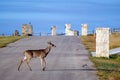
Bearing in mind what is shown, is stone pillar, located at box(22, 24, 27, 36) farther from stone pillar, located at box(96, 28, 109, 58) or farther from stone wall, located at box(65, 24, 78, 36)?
stone pillar, located at box(96, 28, 109, 58)

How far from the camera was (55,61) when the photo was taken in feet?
98.0

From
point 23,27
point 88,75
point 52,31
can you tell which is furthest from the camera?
point 52,31

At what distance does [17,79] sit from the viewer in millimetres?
20688

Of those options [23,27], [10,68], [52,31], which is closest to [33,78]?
[10,68]

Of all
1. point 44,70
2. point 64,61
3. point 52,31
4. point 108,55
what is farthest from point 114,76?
point 52,31

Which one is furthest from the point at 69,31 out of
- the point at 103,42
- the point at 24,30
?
the point at 103,42

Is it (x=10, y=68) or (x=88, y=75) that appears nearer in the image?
(x=88, y=75)

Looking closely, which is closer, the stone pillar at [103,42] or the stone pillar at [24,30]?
the stone pillar at [103,42]

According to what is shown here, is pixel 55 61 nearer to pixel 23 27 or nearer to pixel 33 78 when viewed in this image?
pixel 33 78

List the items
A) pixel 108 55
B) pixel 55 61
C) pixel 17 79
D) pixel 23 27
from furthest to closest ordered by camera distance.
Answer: pixel 23 27 → pixel 108 55 → pixel 55 61 → pixel 17 79

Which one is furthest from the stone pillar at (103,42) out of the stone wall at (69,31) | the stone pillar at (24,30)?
the stone wall at (69,31)

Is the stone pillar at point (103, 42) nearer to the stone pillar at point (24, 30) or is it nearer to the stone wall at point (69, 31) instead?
the stone pillar at point (24, 30)

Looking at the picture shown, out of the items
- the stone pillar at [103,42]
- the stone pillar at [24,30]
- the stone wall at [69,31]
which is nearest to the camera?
the stone pillar at [103,42]

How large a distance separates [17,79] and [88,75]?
3839 millimetres
